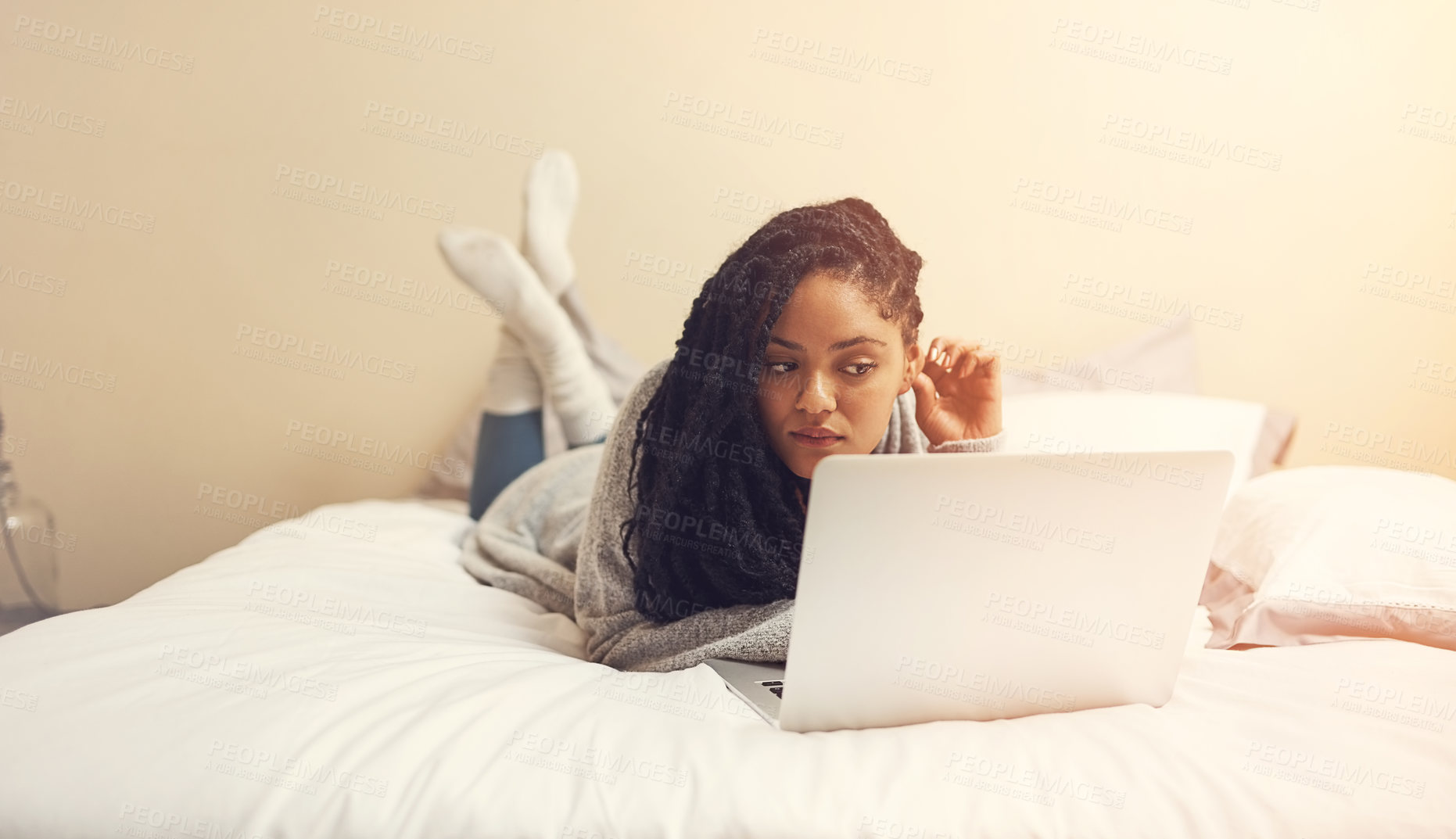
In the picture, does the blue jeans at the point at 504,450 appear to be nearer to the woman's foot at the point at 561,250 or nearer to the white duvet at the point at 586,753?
the woman's foot at the point at 561,250

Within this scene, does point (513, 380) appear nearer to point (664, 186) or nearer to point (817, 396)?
point (664, 186)

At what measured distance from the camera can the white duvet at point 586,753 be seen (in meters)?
0.62

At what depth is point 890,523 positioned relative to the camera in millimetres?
686

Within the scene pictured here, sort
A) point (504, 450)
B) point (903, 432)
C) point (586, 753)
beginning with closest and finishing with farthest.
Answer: point (586, 753) < point (903, 432) < point (504, 450)

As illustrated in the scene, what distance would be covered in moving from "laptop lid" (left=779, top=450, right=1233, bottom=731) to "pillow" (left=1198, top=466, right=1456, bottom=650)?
12.6 inches

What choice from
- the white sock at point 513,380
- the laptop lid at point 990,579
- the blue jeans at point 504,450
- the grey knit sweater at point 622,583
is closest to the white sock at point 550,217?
the white sock at point 513,380

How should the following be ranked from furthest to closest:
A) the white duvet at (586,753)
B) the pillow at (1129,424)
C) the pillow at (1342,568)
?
the pillow at (1129,424), the pillow at (1342,568), the white duvet at (586,753)

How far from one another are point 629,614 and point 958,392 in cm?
46

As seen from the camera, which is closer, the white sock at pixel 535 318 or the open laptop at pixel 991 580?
the open laptop at pixel 991 580

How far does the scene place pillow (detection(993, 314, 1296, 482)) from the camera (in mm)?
1751

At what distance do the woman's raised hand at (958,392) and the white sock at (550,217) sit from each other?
778mm

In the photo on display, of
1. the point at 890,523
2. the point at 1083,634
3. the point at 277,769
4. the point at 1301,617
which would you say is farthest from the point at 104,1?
the point at 1301,617

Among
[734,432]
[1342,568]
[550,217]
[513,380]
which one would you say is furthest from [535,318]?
[1342,568]

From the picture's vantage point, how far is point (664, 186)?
1829 mm
